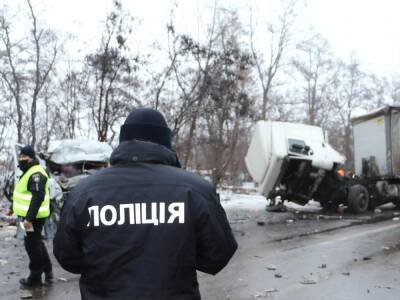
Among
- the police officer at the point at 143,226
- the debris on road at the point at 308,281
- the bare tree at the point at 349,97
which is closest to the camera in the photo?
the police officer at the point at 143,226

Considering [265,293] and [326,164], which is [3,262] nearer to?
[265,293]

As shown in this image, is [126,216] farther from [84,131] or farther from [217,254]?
[84,131]

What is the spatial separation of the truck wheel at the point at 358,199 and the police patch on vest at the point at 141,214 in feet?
40.5

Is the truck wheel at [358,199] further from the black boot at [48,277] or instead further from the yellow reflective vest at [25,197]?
the yellow reflective vest at [25,197]

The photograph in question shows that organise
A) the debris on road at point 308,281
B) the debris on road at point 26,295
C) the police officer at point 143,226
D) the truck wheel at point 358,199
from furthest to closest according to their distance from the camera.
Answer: the truck wheel at point 358,199, the debris on road at point 308,281, the debris on road at point 26,295, the police officer at point 143,226

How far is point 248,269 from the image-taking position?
6.96 meters

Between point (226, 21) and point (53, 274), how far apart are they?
63.8 ft

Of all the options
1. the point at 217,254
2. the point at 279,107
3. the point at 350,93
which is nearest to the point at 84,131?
the point at 217,254


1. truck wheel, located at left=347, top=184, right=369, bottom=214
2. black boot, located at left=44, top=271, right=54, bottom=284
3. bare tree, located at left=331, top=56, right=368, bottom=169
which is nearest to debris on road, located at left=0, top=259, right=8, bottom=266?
black boot, located at left=44, top=271, right=54, bottom=284

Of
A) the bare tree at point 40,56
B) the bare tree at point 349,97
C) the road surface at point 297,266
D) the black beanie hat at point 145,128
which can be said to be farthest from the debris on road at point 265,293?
the bare tree at point 349,97

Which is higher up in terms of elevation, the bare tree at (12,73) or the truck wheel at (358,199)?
the bare tree at (12,73)

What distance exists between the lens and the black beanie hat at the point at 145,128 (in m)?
2.40

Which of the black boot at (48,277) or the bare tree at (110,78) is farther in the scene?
the bare tree at (110,78)

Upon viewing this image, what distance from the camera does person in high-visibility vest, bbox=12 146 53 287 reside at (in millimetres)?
5727
